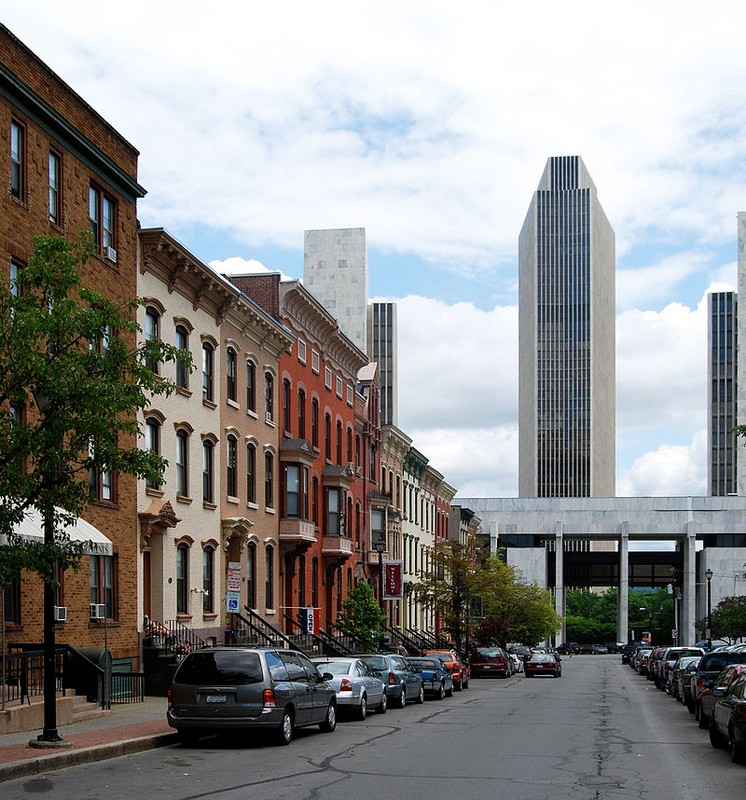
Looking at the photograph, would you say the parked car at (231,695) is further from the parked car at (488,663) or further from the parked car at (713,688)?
the parked car at (488,663)

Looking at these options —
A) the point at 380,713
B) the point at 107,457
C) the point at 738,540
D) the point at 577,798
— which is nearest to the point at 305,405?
the point at 380,713

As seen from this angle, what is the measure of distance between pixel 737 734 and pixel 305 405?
32.5 m

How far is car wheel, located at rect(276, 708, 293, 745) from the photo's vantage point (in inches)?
824

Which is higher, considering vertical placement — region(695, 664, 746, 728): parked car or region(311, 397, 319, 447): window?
region(311, 397, 319, 447): window

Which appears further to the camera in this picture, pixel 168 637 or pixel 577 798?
pixel 168 637

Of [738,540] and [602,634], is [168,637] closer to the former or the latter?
[738,540]

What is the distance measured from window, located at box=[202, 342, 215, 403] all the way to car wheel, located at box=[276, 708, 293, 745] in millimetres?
17637

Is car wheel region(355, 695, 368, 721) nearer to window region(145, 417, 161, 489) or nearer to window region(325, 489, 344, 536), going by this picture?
window region(145, 417, 161, 489)

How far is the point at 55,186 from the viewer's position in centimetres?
2827

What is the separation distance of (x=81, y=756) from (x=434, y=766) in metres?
5.15

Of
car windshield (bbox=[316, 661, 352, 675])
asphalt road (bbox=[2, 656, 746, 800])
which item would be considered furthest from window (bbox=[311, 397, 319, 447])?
car windshield (bbox=[316, 661, 352, 675])

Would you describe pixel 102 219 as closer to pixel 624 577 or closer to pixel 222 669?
pixel 222 669

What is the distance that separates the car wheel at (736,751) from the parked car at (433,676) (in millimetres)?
18561

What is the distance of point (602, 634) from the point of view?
177375 mm
